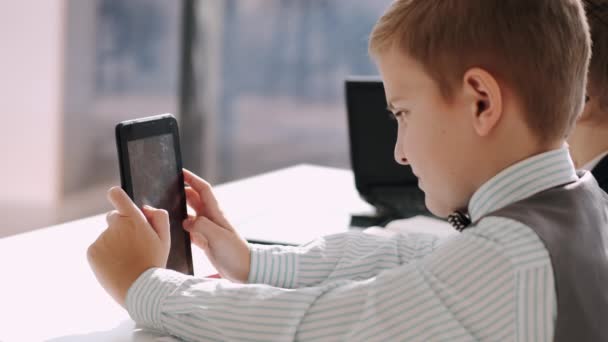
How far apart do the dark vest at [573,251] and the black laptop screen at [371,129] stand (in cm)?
83

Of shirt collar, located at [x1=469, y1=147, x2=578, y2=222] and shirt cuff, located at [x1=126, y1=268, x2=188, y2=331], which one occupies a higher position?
shirt collar, located at [x1=469, y1=147, x2=578, y2=222]

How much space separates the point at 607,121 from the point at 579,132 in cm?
4

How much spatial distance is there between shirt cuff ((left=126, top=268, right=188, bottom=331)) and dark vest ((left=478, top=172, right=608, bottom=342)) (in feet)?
1.06

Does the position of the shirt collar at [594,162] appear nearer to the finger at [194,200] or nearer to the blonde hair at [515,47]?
the blonde hair at [515,47]

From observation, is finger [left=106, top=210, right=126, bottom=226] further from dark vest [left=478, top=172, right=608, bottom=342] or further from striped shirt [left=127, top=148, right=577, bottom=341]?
dark vest [left=478, top=172, right=608, bottom=342]

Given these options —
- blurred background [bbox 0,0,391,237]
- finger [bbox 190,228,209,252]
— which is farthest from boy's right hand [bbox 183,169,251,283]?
blurred background [bbox 0,0,391,237]

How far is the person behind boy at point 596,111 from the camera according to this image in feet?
3.56

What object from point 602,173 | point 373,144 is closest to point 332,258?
point 602,173

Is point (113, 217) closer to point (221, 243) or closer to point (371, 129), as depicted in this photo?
point (221, 243)

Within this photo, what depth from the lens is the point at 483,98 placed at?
27.6 inches

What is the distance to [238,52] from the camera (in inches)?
137

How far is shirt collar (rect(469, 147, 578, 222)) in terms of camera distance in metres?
0.72

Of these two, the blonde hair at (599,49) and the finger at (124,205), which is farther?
the blonde hair at (599,49)

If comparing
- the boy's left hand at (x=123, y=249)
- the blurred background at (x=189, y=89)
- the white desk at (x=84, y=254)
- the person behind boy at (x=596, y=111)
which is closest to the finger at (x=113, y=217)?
the boy's left hand at (x=123, y=249)
